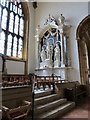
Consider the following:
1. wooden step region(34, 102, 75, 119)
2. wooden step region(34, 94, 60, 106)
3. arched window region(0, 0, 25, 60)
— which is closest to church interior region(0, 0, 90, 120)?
arched window region(0, 0, 25, 60)

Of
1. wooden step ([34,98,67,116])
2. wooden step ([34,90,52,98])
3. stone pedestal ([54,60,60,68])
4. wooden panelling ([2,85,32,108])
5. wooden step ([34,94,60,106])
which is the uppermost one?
stone pedestal ([54,60,60,68])

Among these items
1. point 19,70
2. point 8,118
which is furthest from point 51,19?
point 8,118

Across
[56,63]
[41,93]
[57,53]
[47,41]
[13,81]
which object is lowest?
[41,93]

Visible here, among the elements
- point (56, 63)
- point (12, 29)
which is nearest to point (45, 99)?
A: point (56, 63)

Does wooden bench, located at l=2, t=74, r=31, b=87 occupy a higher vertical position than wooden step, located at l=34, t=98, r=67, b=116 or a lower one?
higher

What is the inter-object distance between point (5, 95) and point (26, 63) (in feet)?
19.4

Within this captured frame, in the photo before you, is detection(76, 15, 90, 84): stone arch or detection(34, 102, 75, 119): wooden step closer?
detection(34, 102, 75, 119): wooden step

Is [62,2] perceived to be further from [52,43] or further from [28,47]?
[28,47]

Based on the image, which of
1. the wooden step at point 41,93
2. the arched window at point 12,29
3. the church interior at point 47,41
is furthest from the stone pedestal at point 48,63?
the wooden step at point 41,93

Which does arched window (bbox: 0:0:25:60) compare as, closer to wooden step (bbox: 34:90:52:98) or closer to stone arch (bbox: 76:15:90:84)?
stone arch (bbox: 76:15:90:84)

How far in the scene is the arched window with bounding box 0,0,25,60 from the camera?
756 cm

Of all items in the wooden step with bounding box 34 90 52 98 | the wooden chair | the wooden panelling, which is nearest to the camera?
the wooden chair

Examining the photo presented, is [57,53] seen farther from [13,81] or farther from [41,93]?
[41,93]

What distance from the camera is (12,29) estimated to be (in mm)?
8172
